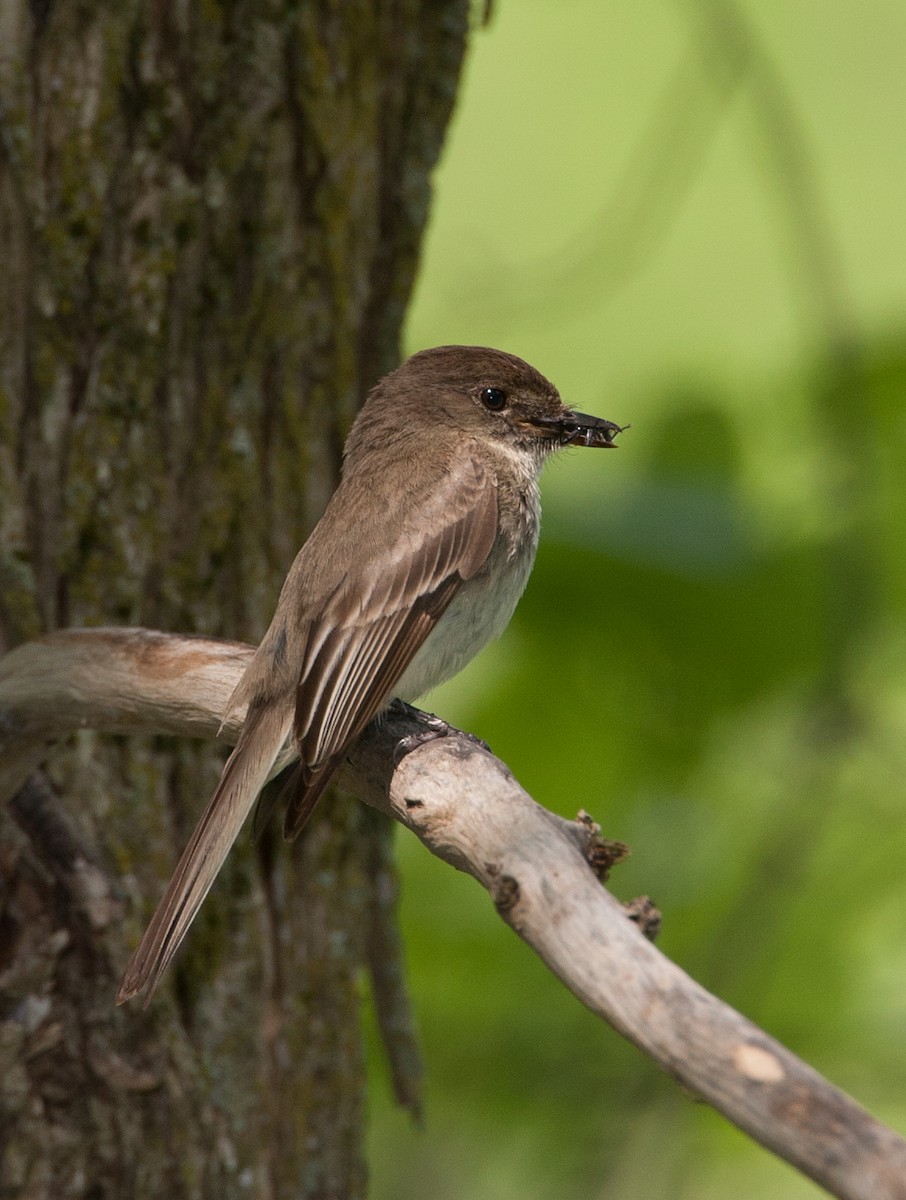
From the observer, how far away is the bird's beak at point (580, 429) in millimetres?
3648

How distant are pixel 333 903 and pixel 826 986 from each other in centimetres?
142

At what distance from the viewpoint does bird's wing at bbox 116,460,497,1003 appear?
2.45m

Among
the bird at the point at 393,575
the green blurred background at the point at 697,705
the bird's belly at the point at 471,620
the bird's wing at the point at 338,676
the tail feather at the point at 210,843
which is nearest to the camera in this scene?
the tail feather at the point at 210,843

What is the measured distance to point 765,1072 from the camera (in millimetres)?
1288

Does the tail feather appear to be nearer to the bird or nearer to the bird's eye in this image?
the bird

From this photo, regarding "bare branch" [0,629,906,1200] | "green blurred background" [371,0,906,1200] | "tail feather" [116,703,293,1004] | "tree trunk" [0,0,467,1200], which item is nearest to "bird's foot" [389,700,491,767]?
"bare branch" [0,629,906,1200]

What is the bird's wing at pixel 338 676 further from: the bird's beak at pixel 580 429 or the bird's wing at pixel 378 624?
the bird's beak at pixel 580 429

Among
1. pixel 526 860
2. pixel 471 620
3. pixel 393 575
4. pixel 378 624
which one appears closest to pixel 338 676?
pixel 378 624

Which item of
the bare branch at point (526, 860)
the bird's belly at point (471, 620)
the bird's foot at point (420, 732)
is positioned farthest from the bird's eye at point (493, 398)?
the bare branch at point (526, 860)

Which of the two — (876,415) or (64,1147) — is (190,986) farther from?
(876,415)

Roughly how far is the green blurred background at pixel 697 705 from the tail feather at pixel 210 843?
1.17 metres

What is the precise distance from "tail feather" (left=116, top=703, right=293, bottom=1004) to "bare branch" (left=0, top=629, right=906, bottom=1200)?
0.24ft

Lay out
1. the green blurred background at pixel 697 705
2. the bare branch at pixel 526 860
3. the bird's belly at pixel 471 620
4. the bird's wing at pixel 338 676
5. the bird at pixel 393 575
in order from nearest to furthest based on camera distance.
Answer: the bare branch at pixel 526 860, the bird's wing at pixel 338 676, the bird at pixel 393 575, the bird's belly at pixel 471 620, the green blurred background at pixel 697 705

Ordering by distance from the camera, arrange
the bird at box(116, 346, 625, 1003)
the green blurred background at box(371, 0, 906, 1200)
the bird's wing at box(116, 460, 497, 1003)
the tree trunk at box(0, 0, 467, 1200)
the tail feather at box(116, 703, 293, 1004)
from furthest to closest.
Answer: the green blurred background at box(371, 0, 906, 1200) → the tree trunk at box(0, 0, 467, 1200) → the bird at box(116, 346, 625, 1003) → the bird's wing at box(116, 460, 497, 1003) → the tail feather at box(116, 703, 293, 1004)
